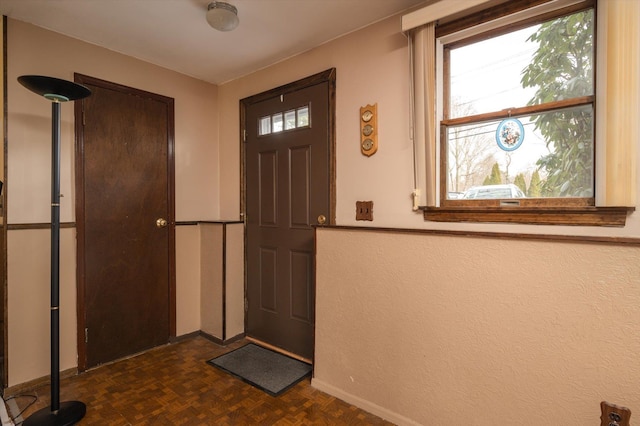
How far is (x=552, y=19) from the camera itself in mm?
1587

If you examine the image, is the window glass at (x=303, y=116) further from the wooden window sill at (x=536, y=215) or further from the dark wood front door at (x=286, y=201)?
the wooden window sill at (x=536, y=215)

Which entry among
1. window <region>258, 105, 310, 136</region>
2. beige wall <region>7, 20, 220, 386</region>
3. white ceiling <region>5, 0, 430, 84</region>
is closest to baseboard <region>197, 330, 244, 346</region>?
beige wall <region>7, 20, 220, 386</region>

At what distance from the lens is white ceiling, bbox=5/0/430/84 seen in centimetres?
197

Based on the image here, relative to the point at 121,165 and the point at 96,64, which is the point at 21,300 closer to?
the point at 121,165

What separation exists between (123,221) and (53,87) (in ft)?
3.74

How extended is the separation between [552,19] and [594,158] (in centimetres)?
73

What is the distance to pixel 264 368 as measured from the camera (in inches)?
95.8

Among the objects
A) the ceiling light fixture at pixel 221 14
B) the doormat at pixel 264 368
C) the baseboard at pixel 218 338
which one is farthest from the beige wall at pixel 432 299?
→ the baseboard at pixel 218 338

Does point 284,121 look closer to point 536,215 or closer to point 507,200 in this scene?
point 507,200

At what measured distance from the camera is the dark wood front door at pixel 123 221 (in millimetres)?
2408

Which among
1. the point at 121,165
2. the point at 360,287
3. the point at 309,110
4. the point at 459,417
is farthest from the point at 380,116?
the point at 121,165

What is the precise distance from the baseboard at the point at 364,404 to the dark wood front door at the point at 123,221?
1.55 metres

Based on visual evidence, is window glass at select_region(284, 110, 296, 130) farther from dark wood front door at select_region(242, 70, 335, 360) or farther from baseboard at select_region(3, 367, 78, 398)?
baseboard at select_region(3, 367, 78, 398)

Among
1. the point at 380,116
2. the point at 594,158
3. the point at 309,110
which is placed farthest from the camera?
the point at 309,110
